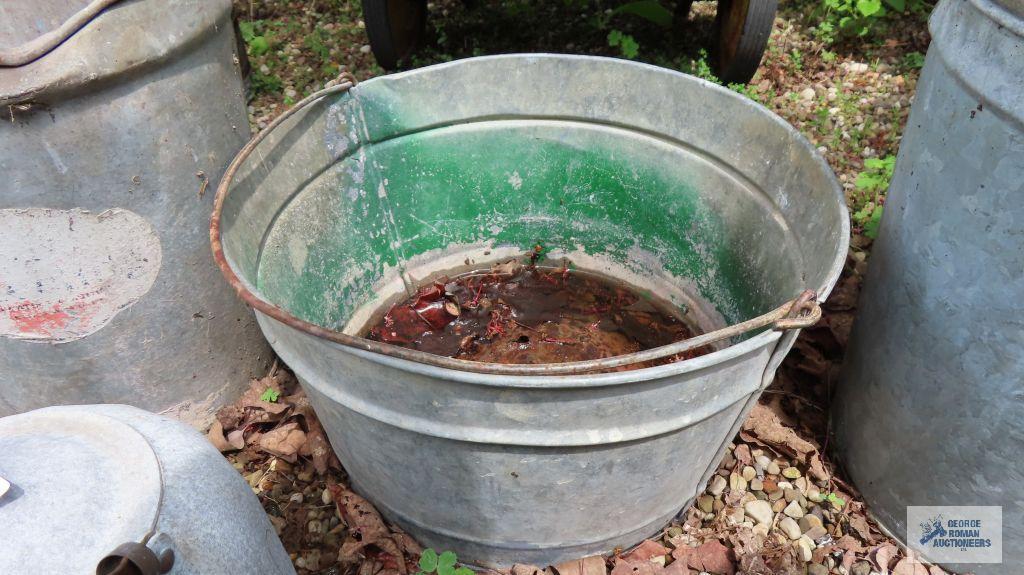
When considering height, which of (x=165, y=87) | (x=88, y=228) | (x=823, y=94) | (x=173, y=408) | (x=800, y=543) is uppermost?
(x=165, y=87)

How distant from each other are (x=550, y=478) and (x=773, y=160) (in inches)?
41.4

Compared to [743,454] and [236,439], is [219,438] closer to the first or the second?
[236,439]

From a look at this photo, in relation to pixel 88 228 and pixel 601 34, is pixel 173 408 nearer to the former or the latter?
pixel 88 228

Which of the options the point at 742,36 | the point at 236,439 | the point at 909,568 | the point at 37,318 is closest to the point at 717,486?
the point at 909,568

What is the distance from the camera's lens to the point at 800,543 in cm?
188

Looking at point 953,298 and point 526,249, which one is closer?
point 953,298

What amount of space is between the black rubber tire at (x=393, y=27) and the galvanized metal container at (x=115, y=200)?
A: 1.33 m

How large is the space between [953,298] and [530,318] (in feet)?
4.25

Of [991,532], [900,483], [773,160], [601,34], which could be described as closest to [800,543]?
[900,483]

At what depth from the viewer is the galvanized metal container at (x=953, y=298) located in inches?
51.5

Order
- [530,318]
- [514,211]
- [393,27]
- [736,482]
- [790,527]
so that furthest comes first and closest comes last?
[393,27], [514,211], [530,318], [736,482], [790,527]

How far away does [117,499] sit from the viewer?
0.91m

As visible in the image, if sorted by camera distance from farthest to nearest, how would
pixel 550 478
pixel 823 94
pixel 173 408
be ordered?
1. pixel 823 94
2. pixel 173 408
3. pixel 550 478

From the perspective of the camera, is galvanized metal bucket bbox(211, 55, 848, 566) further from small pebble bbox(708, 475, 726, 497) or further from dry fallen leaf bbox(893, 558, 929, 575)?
dry fallen leaf bbox(893, 558, 929, 575)
